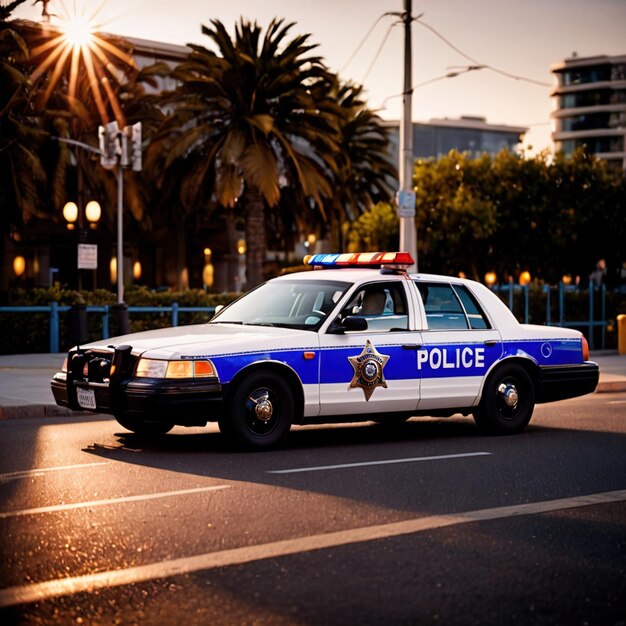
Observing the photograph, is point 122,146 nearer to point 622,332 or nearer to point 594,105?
point 622,332

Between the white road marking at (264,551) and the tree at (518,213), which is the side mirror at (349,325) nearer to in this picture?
the white road marking at (264,551)

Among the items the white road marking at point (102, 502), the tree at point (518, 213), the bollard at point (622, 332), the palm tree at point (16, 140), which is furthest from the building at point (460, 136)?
the white road marking at point (102, 502)

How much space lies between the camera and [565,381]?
12078 millimetres

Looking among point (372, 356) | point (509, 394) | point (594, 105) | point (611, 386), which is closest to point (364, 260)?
point (372, 356)

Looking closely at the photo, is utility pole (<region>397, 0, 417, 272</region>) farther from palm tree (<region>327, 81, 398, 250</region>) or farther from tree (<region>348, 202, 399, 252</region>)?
tree (<region>348, 202, 399, 252</region>)

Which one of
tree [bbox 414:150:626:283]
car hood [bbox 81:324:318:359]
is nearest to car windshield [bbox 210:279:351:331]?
car hood [bbox 81:324:318:359]

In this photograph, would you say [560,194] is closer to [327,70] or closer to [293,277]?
[327,70]

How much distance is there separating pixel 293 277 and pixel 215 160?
64.5ft

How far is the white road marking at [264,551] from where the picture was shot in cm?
507

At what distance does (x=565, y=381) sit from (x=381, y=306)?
2.50m

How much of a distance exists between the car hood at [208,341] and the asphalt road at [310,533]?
879mm

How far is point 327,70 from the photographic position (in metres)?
30.1

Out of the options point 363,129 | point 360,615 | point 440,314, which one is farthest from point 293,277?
point 363,129

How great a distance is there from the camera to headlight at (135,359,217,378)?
30.9 feet
